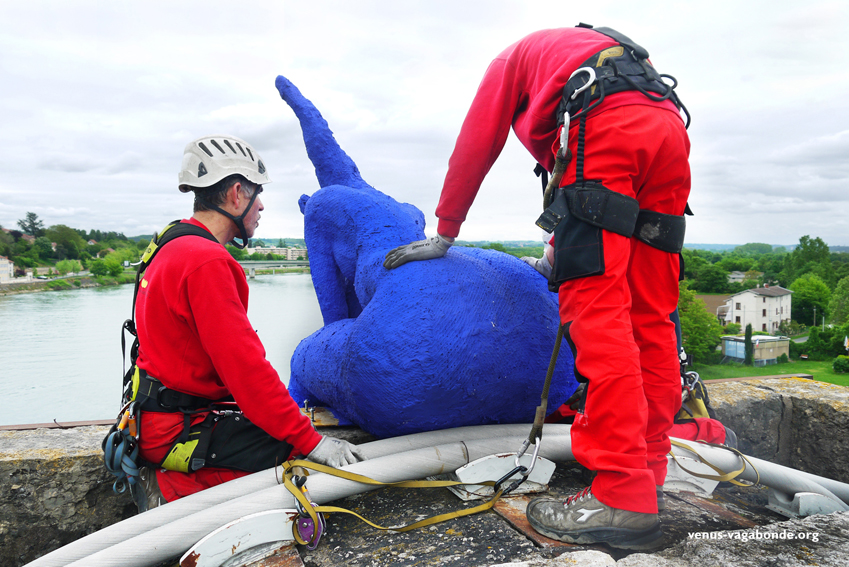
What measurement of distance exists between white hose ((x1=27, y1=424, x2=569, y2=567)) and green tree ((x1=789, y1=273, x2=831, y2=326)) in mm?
28312

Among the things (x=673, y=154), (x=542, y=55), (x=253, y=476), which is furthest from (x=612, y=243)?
(x=253, y=476)

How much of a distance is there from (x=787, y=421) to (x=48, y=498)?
4633 mm

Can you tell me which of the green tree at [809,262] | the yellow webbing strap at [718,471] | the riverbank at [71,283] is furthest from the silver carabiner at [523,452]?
the green tree at [809,262]

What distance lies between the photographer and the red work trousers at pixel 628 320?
64.0 inches

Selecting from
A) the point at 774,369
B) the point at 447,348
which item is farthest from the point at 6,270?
the point at 774,369

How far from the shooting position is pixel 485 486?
6.61 ft

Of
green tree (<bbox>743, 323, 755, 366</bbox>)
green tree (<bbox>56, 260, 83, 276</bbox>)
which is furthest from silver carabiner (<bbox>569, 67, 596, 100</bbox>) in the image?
green tree (<bbox>743, 323, 755, 366</bbox>)

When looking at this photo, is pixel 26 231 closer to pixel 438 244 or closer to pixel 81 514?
pixel 81 514

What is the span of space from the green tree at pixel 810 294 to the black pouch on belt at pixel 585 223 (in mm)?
28469

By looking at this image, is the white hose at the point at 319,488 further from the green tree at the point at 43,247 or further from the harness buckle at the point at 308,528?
the green tree at the point at 43,247

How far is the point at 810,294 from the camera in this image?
23.5 meters

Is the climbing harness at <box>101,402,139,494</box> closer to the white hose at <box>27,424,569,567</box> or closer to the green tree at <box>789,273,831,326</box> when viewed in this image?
the white hose at <box>27,424,569,567</box>

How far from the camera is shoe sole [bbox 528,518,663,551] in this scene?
161 cm

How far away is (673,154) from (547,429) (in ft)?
4.55
